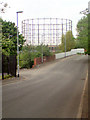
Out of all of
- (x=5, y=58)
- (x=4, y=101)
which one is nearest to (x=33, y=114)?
(x=4, y=101)

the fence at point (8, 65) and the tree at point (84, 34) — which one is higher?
the tree at point (84, 34)

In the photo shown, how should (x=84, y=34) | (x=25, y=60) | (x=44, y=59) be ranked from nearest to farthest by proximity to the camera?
(x=25, y=60) < (x=84, y=34) < (x=44, y=59)

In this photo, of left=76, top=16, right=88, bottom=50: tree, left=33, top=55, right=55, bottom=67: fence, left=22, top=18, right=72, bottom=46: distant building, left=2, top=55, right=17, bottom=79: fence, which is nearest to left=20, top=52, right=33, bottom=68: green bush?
left=33, top=55, right=55, bottom=67: fence

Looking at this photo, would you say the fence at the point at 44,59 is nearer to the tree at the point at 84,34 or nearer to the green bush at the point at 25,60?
the green bush at the point at 25,60

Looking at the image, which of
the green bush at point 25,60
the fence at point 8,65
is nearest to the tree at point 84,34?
the green bush at point 25,60

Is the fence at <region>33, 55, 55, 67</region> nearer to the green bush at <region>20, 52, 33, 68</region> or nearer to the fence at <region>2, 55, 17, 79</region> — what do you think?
the green bush at <region>20, 52, 33, 68</region>

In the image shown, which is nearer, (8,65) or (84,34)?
(8,65)

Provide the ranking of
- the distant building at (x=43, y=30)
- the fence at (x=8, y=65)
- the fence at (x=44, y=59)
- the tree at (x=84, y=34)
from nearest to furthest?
the fence at (x=8, y=65)
the tree at (x=84, y=34)
the fence at (x=44, y=59)
the distant building at (x=43, y=30)

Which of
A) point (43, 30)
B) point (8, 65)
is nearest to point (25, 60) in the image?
point (8, 65)

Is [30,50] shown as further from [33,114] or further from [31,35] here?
[31,35]

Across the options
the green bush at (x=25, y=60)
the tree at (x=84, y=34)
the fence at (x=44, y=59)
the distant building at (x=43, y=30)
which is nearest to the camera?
the tree at (x=84, y=34)

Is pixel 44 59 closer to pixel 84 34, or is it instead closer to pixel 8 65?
pixel 84 34

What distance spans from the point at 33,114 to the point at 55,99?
396 centimetres

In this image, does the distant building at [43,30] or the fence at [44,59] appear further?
the distant building at [43,30]
